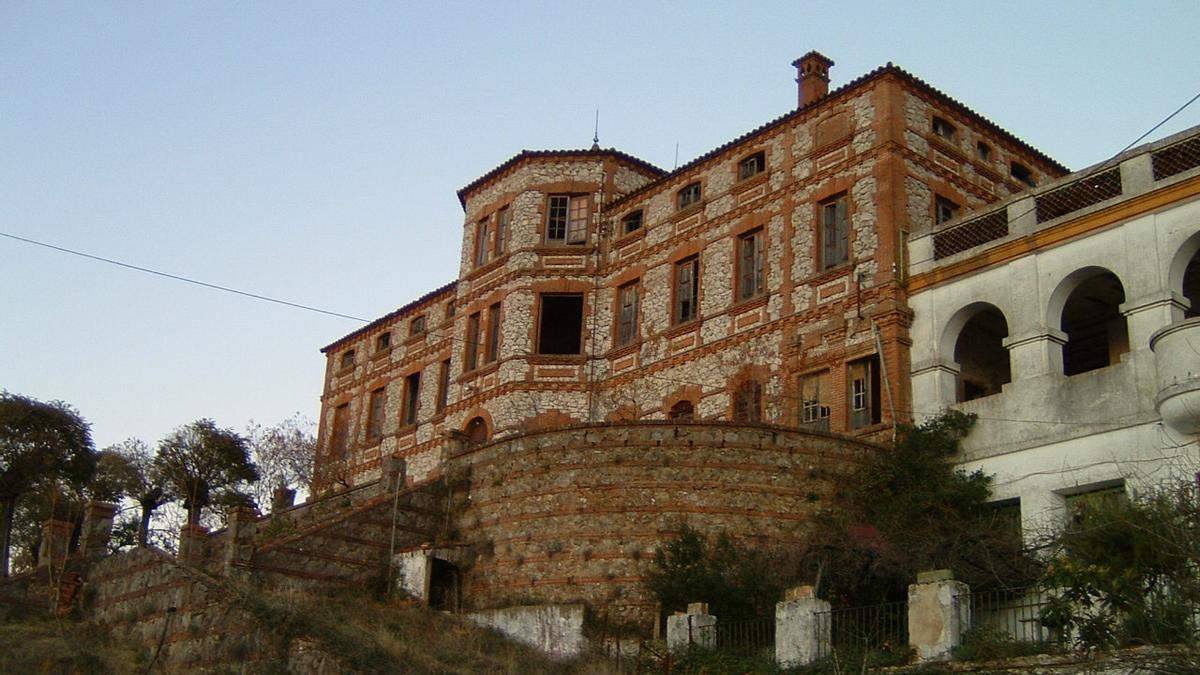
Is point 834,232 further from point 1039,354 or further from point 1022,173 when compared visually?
point 1022,173

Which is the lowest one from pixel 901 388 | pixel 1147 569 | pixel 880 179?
pixel 1147 569

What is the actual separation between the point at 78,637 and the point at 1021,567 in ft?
56.5

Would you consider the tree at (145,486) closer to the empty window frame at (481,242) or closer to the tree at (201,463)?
the tree at (201,463)

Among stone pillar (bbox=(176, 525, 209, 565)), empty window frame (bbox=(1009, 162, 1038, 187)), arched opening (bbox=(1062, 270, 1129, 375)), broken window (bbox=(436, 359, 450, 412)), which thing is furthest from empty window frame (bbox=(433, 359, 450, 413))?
arched opening (bbox=(1062, 270, 1129, 375))

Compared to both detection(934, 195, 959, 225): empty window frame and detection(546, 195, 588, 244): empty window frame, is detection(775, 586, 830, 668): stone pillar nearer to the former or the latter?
detection(934, 195, 959, 225): empty window frame

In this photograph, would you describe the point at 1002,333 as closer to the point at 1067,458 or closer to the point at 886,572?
the point at 1067,458

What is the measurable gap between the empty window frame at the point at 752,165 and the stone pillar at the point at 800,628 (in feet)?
47.2

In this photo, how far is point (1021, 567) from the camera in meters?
20.7

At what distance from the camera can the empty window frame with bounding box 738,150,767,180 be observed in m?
32.0

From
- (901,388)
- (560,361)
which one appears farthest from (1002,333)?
(560,361)

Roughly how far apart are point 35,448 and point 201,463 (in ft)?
17.3

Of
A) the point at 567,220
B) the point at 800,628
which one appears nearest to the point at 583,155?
the point at 567,220

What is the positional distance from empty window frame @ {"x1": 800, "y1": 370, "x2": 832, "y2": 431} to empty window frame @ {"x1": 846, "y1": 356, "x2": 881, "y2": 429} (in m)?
0.56

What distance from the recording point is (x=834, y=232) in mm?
29625
